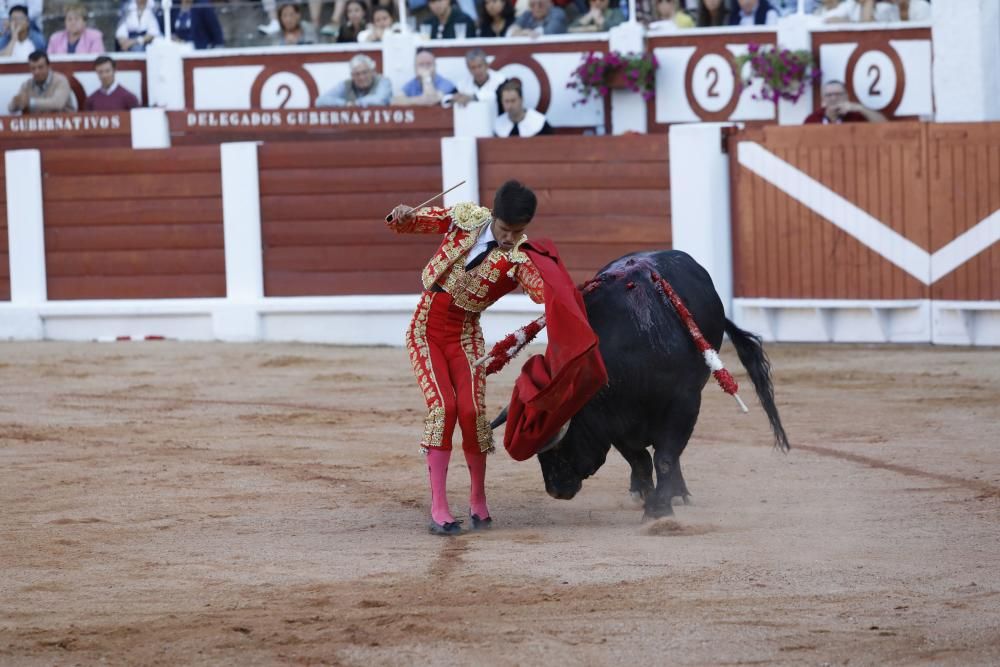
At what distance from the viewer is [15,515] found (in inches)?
213

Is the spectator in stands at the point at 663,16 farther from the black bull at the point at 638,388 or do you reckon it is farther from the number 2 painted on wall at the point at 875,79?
the black bull at the point at 638,388

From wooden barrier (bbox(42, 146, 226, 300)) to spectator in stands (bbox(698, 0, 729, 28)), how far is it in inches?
137

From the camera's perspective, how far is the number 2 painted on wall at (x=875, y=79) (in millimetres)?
11260

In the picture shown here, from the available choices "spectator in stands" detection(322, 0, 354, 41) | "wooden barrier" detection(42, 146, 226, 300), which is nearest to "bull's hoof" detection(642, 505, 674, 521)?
"wooden barrier" detection(42, 146, 226, 300)

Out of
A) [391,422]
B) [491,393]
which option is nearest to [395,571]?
[391,422]

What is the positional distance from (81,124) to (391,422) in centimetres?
490

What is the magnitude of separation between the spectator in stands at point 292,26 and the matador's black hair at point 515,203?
7.81m

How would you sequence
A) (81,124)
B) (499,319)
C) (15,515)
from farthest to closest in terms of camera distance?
1. (81,124)
2. (499,319)
3. (15,515)

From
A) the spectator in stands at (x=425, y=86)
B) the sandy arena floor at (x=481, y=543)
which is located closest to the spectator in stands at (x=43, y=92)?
the spectator in stands at (x=425, y=86)

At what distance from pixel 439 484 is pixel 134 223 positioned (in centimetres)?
656

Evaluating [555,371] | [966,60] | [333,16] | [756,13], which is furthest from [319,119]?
[555,371]

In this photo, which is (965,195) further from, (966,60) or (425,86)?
(425,86)

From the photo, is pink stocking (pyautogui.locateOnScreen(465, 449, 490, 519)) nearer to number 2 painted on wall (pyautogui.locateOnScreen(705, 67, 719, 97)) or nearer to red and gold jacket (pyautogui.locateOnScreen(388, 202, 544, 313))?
red and gold jacket (pyautogui.locateOnScreen(388, 202, 544, 313))

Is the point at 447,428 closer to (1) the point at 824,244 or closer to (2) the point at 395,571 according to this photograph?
(2) the point at 395,571
